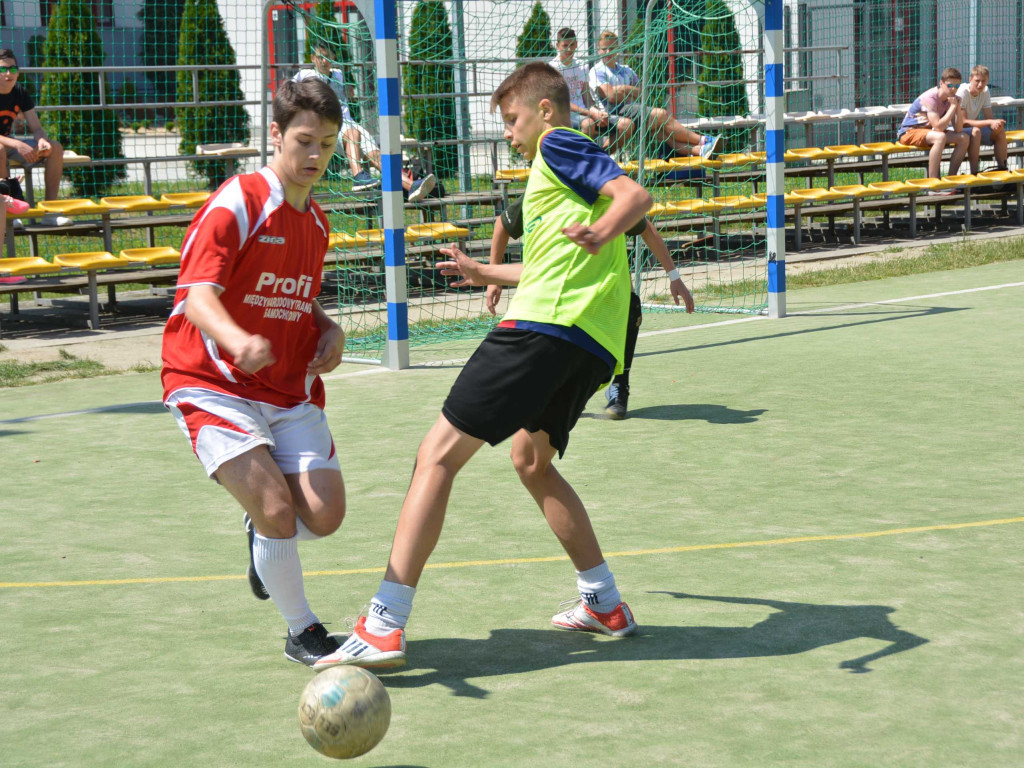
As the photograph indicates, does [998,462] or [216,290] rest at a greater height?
[216,290]

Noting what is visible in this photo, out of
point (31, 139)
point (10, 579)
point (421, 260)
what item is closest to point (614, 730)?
point (10, 579)

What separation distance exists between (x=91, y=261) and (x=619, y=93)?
4979 millimetres

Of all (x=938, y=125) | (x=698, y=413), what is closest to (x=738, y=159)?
(x=938, y=125)

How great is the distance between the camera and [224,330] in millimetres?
3592

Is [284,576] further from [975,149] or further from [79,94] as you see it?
[79,94]

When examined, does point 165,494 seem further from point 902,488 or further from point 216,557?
point 902,488

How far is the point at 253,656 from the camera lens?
4102 millimetres

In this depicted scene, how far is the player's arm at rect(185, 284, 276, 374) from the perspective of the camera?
3.48m

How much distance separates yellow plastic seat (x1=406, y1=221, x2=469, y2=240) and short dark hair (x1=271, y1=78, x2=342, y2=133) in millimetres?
7960

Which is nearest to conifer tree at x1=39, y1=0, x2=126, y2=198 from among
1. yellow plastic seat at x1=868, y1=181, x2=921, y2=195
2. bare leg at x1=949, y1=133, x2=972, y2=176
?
yellow plastic seat at x1=868, y1=181, x2=921, y2=195

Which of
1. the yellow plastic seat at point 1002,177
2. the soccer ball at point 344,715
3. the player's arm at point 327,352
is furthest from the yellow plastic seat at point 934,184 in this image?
the soccer ball at point 344,715

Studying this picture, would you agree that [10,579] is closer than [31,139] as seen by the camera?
Yes

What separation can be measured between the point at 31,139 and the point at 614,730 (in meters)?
11.0

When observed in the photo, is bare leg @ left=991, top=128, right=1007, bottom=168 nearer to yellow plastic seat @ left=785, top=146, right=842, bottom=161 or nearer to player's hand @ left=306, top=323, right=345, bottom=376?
yellow plastic seat @ left=785, top=146, right=842, bottom=161
